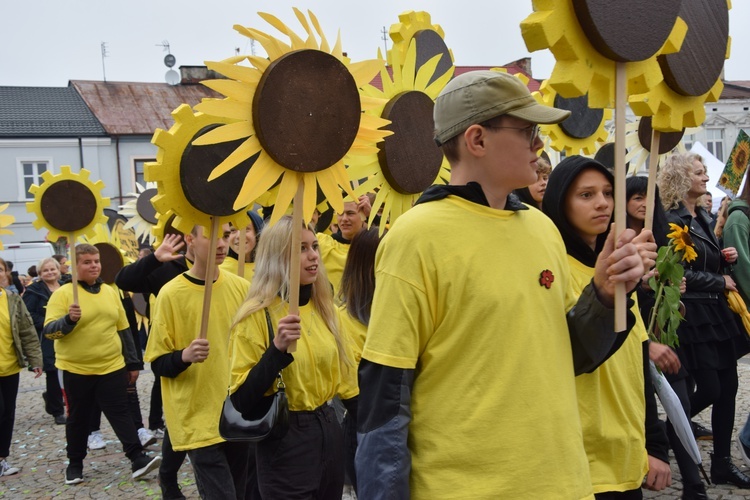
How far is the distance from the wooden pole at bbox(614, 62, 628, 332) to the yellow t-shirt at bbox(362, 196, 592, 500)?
0.22 m

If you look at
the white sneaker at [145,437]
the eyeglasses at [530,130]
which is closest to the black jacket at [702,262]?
the eyeglasses at [530,130]

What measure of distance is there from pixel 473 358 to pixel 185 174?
270 centimetres

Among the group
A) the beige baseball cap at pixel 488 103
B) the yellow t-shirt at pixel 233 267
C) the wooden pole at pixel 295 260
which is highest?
the beige baseball cap at pixel 488 103

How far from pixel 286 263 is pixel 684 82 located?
1899mm

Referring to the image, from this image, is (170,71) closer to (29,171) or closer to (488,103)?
(29,171)

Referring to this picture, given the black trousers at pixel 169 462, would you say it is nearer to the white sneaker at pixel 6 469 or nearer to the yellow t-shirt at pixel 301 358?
the yellow t-shirt at pixel 301 358

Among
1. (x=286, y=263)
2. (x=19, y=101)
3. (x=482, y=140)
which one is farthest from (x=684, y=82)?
(x=19, y=101)

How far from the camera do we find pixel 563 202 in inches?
135

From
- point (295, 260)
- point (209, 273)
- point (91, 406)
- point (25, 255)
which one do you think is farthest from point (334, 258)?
point (25, 255)

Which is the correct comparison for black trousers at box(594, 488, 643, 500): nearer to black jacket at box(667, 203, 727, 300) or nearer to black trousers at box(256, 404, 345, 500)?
black trousers at box(256, 404, 345, 500)

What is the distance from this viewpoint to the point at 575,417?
246 centimetres

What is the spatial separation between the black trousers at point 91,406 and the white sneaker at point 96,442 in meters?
1.07

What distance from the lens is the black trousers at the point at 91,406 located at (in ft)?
24.1

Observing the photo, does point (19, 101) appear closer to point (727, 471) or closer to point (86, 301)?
point (86, 301)
